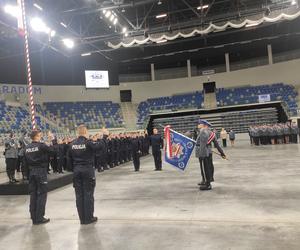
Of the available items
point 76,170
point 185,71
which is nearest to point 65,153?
point 76,170

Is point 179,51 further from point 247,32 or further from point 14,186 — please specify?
point 14,186

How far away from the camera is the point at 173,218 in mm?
5543

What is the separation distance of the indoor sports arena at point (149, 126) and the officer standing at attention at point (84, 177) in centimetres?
2

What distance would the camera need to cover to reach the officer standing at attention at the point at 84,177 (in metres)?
5.60

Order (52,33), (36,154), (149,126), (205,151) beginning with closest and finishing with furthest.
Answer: (36,154), (205,151), (52,33), (149,126)

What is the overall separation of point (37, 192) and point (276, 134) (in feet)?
60.7

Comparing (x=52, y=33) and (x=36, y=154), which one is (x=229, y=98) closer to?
(x=52, y=33)

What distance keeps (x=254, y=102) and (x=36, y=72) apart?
1838 cm

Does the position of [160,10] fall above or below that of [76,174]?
above

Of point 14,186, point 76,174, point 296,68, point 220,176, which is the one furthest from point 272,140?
point 76,174

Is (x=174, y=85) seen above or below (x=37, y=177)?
above

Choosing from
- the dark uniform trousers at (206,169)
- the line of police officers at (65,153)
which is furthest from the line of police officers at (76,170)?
the line of police officers at (65,153)

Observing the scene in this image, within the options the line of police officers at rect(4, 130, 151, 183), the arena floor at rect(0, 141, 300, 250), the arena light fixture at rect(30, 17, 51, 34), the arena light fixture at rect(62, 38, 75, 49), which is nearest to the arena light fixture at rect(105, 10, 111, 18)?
the arena light fixture at rect(62, 38, 75, 49)

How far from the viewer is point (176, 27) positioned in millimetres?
17406
